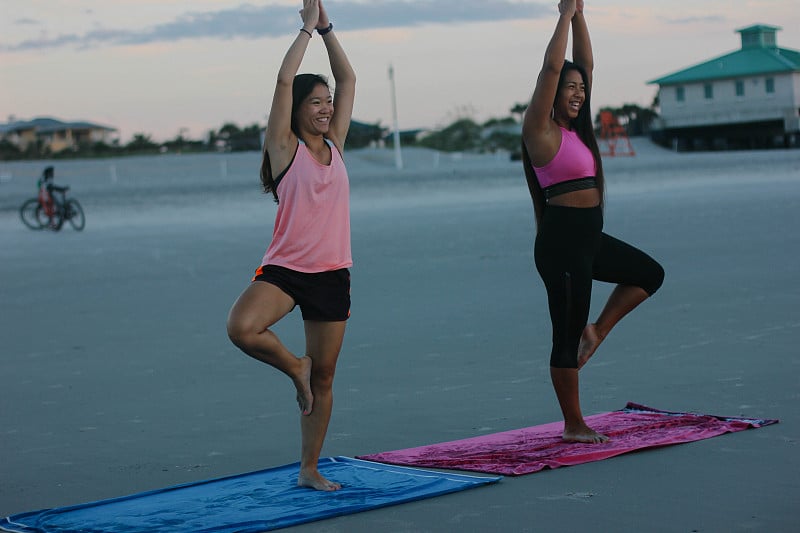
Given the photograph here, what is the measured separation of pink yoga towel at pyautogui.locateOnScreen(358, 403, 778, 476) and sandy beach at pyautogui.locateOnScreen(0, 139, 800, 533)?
100 mm

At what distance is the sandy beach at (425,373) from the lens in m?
4.74

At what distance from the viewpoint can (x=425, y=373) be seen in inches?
305

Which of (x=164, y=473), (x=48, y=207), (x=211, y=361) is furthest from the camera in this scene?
(x=48, y=207)

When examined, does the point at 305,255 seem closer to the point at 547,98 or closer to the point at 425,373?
the point at 547,98

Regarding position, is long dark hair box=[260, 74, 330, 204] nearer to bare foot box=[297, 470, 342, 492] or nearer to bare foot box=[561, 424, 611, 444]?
bare foot box=[297, 470, 342, 492]

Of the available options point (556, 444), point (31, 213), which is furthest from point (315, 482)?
point (31, 213)

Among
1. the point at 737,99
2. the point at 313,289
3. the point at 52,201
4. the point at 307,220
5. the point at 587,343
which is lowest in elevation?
the point at 587,343

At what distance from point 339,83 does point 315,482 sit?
167 cm

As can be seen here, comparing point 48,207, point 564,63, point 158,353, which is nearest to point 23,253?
point 48,207

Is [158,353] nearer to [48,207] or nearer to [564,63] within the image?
[564,63]

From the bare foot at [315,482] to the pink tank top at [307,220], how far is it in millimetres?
822

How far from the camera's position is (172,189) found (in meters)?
37.3

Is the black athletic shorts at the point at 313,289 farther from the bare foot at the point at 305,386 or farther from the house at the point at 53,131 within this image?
the house at the point at 53,131

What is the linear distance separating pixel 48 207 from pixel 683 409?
63.7 feet
